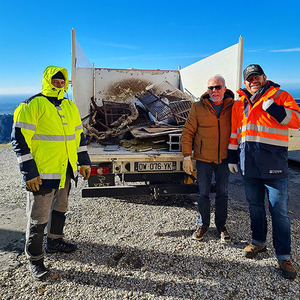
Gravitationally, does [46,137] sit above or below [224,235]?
above

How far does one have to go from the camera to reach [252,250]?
276 centimetres

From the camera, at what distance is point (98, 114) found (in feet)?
15.2

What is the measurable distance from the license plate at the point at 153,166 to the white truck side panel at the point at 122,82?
2.39 meters

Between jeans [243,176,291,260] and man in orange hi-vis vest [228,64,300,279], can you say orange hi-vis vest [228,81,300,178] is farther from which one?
jeans [243,176,291,260]

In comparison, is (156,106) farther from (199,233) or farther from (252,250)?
(252,250)

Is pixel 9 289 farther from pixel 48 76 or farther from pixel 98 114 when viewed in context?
pixel 98 114

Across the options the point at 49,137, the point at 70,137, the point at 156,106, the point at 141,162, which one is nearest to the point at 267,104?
the point at 141,162

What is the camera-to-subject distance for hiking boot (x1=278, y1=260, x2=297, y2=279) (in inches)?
94.8

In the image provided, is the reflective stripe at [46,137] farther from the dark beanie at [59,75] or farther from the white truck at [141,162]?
the white truck at [141,162]

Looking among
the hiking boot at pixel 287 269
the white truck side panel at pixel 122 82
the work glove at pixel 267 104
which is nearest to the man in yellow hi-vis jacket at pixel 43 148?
the work glove at pixel 267 104

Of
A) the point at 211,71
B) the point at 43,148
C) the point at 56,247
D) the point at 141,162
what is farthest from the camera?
the point at 211,71

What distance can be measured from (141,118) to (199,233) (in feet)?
7.69

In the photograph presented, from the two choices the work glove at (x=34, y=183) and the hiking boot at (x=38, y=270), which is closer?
the work glove at (x=34, y=183)

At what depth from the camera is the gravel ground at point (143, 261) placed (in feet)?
7.41
